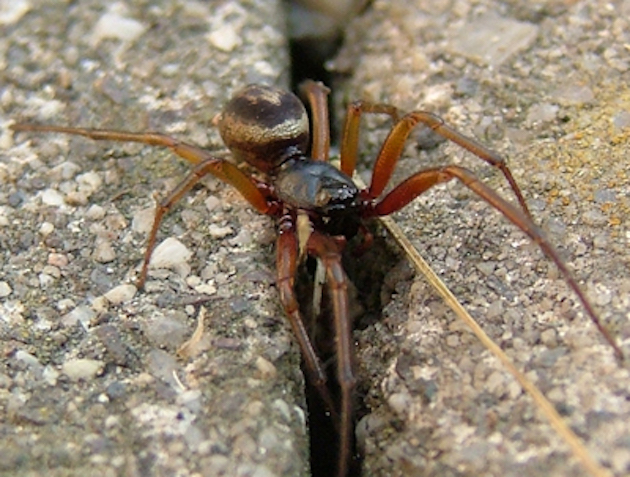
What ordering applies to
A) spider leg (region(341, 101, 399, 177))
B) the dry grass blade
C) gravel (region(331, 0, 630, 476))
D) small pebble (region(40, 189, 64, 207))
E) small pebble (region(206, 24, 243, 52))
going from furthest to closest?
1. small pebble (region(206, 24, 243, 52))
2. spider leg (region(341, 101, 399, 177))
3. small pebble (region(40, 189, 64, 207))
4. gravel (region(331, 0, 630, 476))
5. the dry grass blade

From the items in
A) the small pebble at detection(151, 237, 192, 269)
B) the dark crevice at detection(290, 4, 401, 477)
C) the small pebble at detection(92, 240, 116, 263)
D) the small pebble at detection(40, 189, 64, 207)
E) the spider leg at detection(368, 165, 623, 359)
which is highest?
the spider leg at detection(368, 165, 623, 359)

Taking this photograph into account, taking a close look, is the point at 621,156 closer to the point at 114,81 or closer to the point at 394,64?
the point at 394,64

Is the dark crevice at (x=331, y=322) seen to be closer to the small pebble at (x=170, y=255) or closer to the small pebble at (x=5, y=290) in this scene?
the small pebble at (x=170, y=255)

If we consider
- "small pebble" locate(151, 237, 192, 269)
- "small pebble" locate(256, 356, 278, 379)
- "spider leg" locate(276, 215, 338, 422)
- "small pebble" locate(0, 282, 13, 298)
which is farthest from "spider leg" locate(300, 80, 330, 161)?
"small pebble" locate(0, 282, 13, 298)

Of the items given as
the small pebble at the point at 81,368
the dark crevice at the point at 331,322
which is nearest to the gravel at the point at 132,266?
the small pebble at the point at 81,368

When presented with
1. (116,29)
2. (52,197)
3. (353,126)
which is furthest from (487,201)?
(116,29)

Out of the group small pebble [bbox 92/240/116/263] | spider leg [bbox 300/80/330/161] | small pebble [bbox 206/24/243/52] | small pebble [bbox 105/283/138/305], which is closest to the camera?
small pebble [bbox 105/283/138/305]

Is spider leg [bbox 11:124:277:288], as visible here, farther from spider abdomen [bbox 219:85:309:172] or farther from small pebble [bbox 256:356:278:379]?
small pebble [bbox 256:356:278:379]

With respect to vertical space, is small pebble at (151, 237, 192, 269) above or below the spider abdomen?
below
